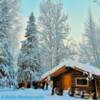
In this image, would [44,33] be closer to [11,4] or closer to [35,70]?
[35,70]

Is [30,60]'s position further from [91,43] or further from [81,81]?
[81,81]

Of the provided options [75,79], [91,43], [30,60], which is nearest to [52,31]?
[30,60]

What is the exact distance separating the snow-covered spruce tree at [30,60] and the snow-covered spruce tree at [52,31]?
4.75ft

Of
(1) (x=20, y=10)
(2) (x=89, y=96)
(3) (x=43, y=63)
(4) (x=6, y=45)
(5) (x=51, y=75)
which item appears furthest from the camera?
(3) (x=43, y=63)

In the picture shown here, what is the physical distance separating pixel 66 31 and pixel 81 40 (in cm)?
686

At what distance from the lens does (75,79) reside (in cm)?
2548

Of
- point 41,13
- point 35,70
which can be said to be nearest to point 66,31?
point 41,13

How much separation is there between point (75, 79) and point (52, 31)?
12.9 m

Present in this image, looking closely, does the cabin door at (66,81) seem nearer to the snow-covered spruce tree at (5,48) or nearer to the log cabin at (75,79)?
the log cabin at (75,79)

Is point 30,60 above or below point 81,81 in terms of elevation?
above

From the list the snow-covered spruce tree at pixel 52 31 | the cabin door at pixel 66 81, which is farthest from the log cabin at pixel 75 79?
the snow-covered spruce tree at pixel 52 31

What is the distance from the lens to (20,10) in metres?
34.0

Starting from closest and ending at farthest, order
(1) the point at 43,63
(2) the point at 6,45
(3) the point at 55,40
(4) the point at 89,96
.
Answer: (4) the point at 89,96, (2) the point at 6,45, (3) the point at 55,40, (1) the point at 43,63

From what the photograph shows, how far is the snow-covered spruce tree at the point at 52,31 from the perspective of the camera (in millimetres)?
36406
